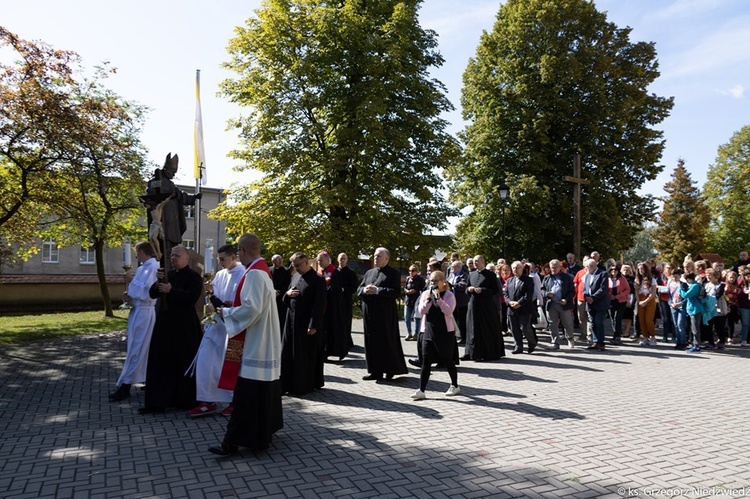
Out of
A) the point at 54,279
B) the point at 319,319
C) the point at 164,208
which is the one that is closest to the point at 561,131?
the point at 319,319

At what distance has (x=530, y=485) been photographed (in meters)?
4.59

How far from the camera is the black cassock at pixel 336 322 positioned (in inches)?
425

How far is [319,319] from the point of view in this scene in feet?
26.9

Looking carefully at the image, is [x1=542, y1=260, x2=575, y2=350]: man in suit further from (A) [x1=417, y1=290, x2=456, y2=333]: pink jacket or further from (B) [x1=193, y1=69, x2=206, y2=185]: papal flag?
(B) [x1=193, y1=69, x2=206, y2=185]: papal flag

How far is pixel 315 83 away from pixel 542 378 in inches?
662

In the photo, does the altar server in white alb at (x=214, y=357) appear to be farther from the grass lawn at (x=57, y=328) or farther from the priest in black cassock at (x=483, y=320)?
the grass lawn at (x=57, y=328)

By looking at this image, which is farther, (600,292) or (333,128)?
(333,128)

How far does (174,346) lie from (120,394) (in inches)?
58.1

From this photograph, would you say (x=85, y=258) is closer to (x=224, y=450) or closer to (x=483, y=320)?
(x=483, y=320)

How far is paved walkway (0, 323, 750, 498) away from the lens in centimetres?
464

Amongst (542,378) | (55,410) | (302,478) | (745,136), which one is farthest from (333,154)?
(745,136)

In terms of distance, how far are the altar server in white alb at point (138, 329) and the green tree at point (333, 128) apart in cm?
1338

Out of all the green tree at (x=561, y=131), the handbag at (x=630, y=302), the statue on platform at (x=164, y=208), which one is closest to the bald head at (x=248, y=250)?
the statue on platform at (x=164, y=208)

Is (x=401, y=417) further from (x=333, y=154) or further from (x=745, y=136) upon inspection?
(x=745, y=136)
